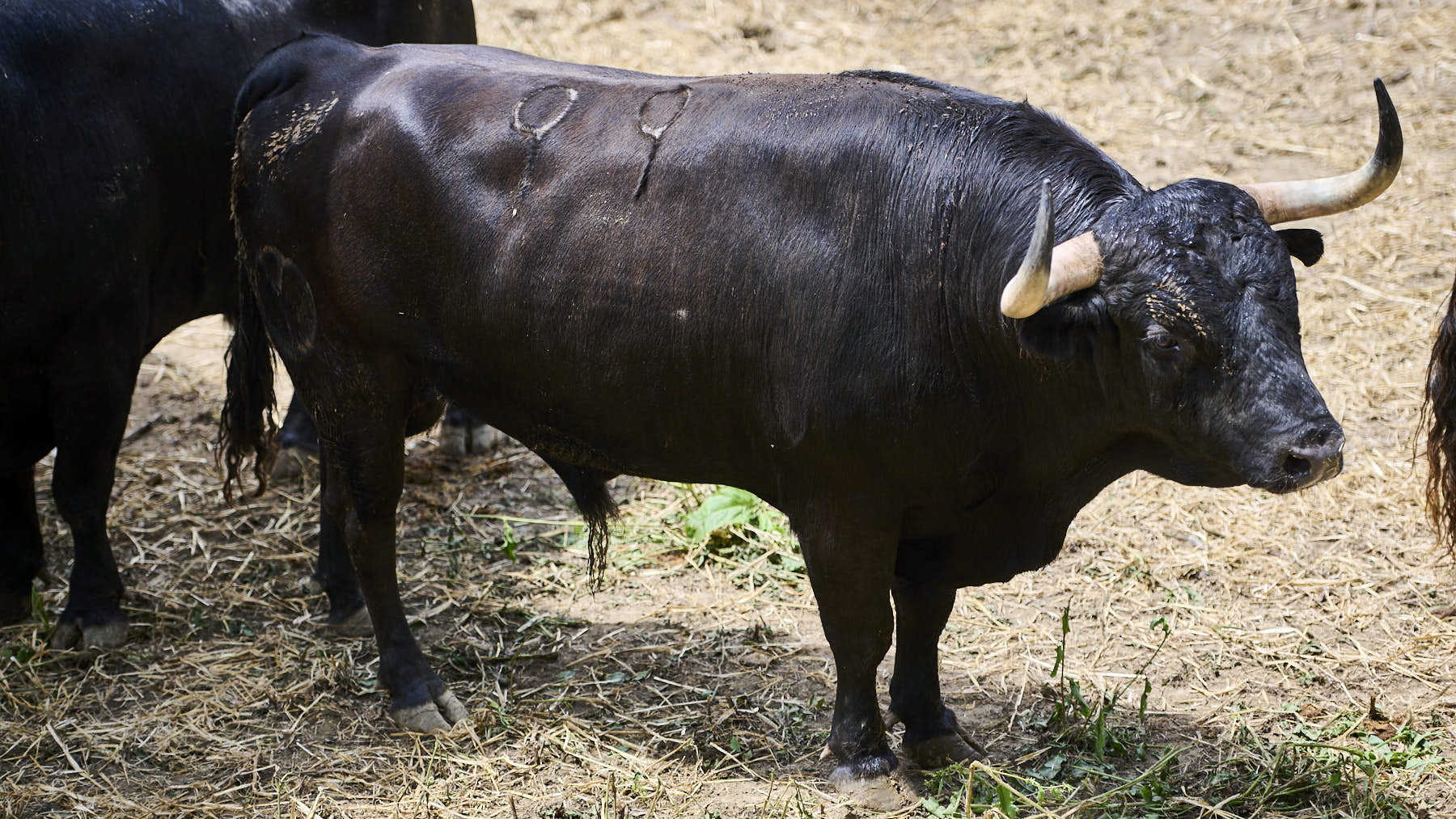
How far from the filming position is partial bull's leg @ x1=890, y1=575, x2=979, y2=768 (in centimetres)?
399

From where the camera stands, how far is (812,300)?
3.51 m

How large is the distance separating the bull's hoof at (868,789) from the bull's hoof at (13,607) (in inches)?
130

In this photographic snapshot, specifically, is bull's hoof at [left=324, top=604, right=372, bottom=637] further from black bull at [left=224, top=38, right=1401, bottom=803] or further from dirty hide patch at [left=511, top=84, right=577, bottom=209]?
dirty hide patch at [left=511, top=84, right=577, bottom=209]

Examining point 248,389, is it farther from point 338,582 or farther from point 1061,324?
point 1061,324

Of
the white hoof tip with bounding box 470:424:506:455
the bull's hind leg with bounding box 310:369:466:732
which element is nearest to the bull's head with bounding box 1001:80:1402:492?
the bull's hind leg with bounding box 310:369:466:732

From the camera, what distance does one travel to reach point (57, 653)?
488 cm

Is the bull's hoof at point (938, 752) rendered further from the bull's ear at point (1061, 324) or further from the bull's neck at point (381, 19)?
the bull's neck at point (381, 19)

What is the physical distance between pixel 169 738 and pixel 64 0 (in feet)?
8.56

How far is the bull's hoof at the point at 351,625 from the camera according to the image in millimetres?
5051

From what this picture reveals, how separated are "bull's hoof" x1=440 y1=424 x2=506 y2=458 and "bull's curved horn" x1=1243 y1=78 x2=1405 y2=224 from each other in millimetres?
4087

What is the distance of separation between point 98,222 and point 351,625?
5.62 ft

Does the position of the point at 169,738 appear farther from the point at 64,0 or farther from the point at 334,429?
the point at 64,0

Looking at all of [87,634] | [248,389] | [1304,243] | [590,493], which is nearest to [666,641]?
[590,493]

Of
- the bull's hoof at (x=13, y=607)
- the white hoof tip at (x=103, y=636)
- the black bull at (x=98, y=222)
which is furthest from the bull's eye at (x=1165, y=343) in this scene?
the bull's hoof at (x=13, y=607)
